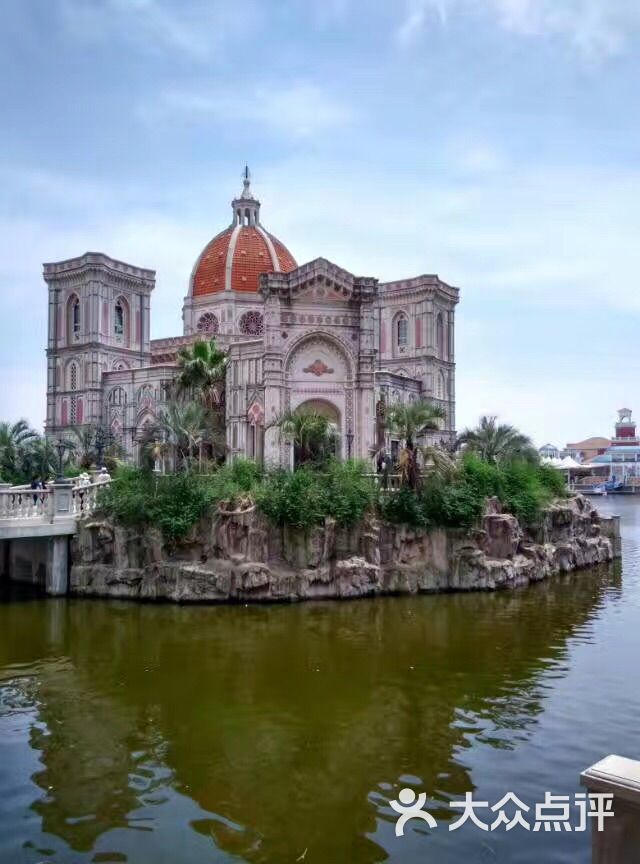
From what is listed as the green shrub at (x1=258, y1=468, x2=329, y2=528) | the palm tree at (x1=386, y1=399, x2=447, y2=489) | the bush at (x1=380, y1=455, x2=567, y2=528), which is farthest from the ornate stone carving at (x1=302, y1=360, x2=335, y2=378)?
the green shrub at (x1=258, y1=468, x2=329, y2=528)

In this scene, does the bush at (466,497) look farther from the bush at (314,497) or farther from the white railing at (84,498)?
the white railing at (84,498)

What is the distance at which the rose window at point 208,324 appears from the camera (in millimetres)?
63750

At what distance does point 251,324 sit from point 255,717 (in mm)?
52080

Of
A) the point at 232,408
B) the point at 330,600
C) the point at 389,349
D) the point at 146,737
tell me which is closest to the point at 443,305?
the point at 389,349

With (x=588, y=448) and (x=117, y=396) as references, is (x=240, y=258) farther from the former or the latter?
(x=588, y=448)

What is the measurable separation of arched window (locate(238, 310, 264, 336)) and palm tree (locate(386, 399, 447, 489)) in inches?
1352

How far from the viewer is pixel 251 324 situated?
63812mm

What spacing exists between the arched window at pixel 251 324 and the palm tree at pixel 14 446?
25840 millimetres

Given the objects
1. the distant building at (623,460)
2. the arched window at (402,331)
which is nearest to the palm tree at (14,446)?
the arched window at (402,331)

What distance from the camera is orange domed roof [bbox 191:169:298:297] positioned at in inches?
2514

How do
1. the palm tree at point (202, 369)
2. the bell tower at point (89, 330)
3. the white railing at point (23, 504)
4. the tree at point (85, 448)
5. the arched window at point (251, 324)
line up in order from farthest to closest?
the bell tower at point (89, 330) → the arched window at point (251, 324) → the tree at point (85, 448) → the palm tree at point (202, 369) → the white railing at point (23, 504)

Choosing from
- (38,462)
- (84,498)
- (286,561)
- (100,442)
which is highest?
(100,442)

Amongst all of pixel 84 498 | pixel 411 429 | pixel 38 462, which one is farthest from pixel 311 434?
pixel 38 462

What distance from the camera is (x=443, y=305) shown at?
69.6 m
